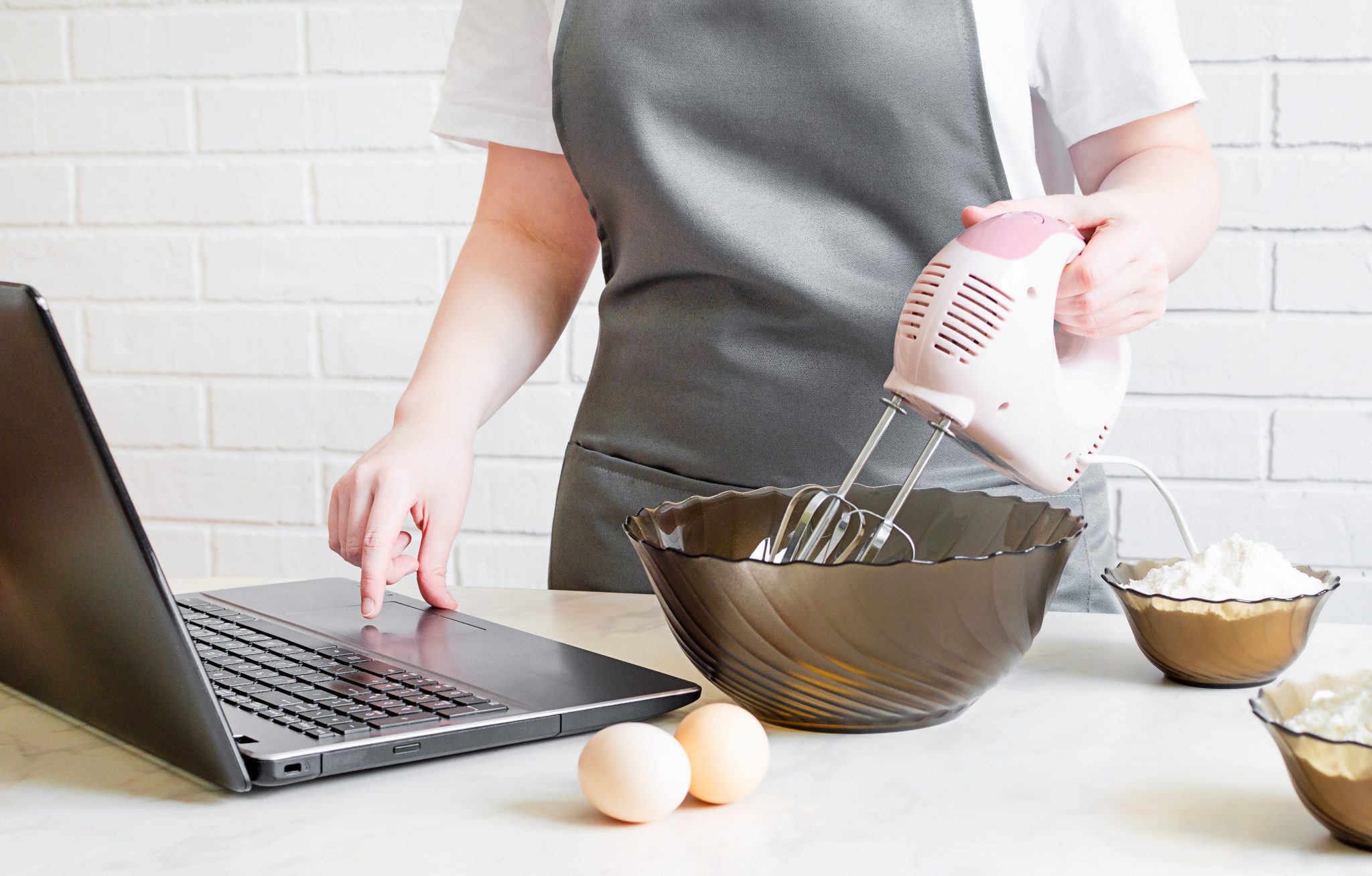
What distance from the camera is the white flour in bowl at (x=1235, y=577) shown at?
20.8 inches

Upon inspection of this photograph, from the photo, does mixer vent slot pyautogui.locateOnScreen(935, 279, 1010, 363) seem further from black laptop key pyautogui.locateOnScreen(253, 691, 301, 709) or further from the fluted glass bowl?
black laptop key pyautogui.locateOnScreen(253, 691, 301, 709)

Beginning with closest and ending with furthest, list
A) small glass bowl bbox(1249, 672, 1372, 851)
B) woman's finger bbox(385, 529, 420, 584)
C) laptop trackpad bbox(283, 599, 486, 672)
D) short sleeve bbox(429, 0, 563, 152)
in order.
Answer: small glass bowl bbox(1249, 672, 1372, 851)
laptop trackpad bbox(283, 599, 486, 672)
woman's finger bbox(385, 529, 420, 584)
short sleeve bbox(429, 0, 563, 152)

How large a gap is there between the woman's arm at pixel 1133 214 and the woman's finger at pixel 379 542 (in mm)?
333

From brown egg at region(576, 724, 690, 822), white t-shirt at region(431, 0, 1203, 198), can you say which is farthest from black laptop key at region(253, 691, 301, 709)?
white t-shirt at region(431, 0, 1203, 198)

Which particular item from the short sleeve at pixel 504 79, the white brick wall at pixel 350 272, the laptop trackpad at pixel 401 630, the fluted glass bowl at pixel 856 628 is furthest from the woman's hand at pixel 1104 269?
the white brick wall at pixel 350 272

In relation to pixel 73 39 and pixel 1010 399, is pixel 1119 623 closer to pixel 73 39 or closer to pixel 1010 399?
pixel 1010 399

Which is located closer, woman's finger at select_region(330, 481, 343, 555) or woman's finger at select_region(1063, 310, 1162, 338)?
woman's finger at select_region(1063, 310, 1162, 338)

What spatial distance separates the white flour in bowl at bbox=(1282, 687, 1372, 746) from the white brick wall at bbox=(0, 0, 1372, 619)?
96cm

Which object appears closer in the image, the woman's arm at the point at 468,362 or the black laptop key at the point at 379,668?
the black laptop key at the point at 379,668

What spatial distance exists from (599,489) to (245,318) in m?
0.85

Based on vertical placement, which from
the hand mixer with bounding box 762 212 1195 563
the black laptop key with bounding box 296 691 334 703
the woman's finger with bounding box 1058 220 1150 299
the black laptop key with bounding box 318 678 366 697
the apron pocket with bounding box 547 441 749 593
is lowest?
the apron pocket with bounding box 547 441 749 593

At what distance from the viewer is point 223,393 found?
5.18 ft

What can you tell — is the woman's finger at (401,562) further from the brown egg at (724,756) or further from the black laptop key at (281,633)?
the brown egg at (724,756)

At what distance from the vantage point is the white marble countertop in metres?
0.37
